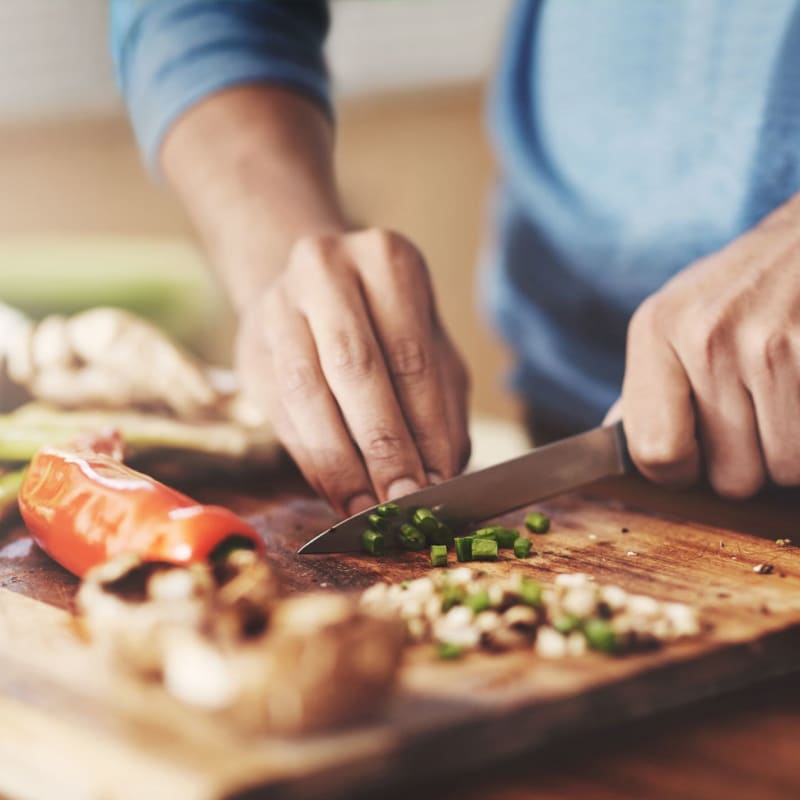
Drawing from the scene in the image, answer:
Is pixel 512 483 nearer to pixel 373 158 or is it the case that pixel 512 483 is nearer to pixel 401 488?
pixel 401 488

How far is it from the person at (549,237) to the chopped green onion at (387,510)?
9 centimetres

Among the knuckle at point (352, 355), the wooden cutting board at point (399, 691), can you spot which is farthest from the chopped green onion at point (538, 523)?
the knuckle at point (352, 355)

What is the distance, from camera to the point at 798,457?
3.27ft

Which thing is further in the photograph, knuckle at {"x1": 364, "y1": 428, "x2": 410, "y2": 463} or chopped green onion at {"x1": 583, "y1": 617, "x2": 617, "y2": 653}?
knuckle at {"x1": 364, "y1": 428, "x2": 410, "y2": 463}

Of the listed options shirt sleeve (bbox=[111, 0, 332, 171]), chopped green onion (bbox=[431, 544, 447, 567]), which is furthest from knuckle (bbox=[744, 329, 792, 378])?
shirt sleeve (bbox=[111, 0, 332, 171])

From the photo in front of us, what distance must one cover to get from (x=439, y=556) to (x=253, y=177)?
0.67 metres

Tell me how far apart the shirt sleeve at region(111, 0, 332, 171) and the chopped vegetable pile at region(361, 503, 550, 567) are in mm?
744

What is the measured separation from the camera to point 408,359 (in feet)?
3.60

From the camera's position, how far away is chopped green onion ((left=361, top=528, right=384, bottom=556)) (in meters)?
0.92

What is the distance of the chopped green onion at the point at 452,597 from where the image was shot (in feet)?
2.42

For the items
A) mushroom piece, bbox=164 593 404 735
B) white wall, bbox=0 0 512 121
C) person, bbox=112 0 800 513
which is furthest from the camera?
white wall, bbox=0 0 512 121

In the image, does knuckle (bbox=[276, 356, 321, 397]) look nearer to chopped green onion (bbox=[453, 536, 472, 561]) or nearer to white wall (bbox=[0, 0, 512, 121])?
chopped green onion (bbox=[453, 536, 472, 561])

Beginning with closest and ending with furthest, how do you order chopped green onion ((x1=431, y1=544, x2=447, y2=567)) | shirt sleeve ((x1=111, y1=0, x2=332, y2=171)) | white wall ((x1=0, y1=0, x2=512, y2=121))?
chopped green onion ((x1=431, y1=544, x2=447, y2=567)) → shirt sleeve ((x1=111, y1=0, x2=332, y2=171)) → white wall ((x1=0, y1=0, x2=512, y2=121))

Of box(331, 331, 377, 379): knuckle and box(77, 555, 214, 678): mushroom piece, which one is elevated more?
box(77, 555, 214, 678): mushroom piece
